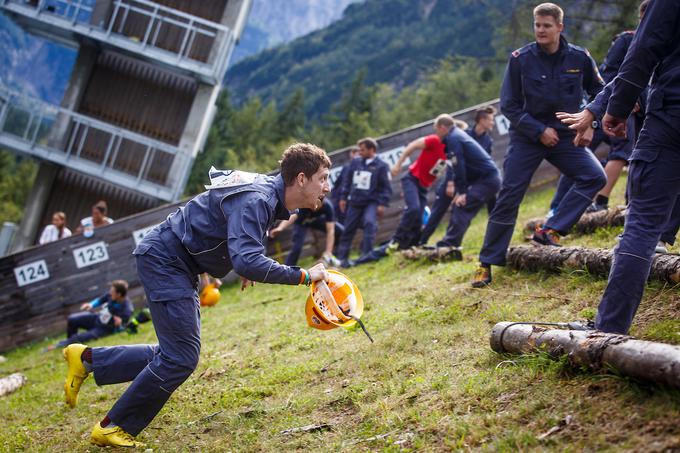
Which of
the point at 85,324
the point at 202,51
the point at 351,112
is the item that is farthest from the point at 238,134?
the point at 85,324

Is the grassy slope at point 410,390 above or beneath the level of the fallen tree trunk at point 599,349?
beneath

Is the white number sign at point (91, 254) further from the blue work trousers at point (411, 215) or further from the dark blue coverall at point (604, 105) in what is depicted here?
the dark blue coverall at point (604, 105)

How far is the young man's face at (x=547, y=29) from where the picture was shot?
22.6 ft

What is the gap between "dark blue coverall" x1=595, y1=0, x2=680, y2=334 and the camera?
416cm

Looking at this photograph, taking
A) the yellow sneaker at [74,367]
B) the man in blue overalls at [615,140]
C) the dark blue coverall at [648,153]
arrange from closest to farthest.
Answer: the dark blue coverall at [648,153]
the yellow sneaker at [74,367]
the man in blue overalls at [615,140]

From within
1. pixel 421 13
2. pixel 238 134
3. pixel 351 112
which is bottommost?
pixel 238 134

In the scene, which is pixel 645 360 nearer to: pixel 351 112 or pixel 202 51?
pixel 202 51

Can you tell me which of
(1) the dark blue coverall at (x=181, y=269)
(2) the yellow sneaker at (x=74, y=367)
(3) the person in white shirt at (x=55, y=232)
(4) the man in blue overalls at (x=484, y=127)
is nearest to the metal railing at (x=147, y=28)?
(3) the person in white shirt at (x=55, y=232)

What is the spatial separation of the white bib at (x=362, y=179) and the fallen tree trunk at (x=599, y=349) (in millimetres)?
8356

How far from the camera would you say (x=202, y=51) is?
74.9 ft

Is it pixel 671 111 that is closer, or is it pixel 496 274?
pixel 671 111

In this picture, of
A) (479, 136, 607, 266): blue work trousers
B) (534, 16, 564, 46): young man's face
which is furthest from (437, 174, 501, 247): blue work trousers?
(534, 16, 564, 46): young man's face

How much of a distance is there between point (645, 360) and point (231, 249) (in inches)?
101

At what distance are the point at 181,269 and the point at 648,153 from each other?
10.6ft
